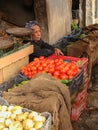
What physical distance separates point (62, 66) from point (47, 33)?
272 centimetres

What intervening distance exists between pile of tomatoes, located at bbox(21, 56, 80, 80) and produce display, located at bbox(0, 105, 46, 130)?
1.63 metres

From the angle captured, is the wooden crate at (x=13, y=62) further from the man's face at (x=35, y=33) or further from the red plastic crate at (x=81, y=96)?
the red plastic crate at (x=81, y=96)

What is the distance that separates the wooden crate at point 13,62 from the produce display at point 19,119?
167 centimetres

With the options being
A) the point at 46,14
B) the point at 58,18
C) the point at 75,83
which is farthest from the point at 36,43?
the point at 58,18

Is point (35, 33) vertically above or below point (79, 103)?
above

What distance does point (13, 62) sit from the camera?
5.60 meters

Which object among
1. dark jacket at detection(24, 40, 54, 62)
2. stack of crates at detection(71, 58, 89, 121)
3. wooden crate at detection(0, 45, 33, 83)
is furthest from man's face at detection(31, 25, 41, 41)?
stack of crates at detection(71, 58, 89, 121)

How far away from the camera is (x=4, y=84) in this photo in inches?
197

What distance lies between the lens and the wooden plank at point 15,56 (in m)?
5.27

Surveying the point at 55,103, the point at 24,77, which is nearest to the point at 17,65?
the point at 24,77

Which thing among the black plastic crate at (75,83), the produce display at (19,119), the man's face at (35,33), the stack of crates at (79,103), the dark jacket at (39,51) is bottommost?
the stack of crates at (79,103)

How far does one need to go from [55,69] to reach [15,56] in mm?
885

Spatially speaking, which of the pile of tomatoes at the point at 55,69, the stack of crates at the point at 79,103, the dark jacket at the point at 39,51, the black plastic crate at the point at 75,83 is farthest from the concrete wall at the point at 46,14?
the black plastic crate at the point at 75,83

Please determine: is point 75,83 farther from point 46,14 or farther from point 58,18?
point 58,18
